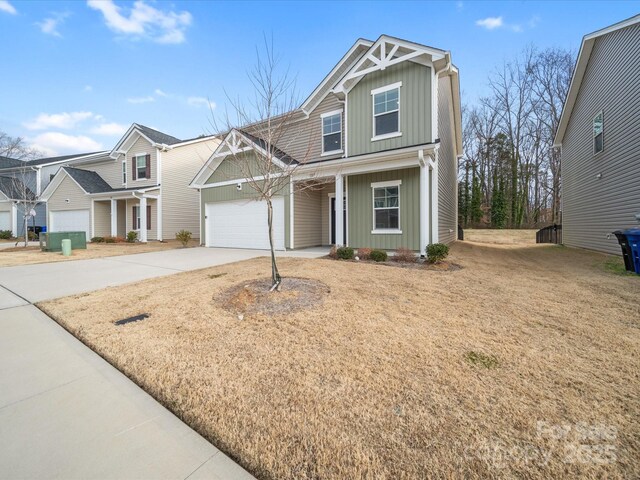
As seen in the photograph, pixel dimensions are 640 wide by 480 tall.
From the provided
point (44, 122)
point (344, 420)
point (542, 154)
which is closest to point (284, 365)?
point (344, 420)

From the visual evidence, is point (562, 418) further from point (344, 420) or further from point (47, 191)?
point (47, 191)

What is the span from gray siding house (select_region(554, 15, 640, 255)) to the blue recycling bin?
7.88 feet

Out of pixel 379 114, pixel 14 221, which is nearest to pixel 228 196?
pixel 379 114

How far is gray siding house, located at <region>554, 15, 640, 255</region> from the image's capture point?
9000 mm

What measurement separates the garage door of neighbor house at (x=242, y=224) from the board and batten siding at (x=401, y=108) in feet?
13.5

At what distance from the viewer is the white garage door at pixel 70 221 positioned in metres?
19.8

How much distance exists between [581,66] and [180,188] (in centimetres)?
2238

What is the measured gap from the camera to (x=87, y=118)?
925 inches

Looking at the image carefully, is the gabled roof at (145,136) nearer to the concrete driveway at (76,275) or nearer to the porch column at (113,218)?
the porch column at (113,218)

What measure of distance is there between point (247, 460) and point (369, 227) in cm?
925

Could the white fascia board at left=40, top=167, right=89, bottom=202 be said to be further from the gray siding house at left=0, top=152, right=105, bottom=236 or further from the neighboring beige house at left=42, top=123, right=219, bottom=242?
the gray siding house at left=0, top=152, right=105, bottom=236

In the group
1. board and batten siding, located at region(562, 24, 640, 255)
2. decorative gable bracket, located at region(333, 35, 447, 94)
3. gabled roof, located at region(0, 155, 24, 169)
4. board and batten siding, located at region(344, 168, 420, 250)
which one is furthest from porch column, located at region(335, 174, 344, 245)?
gabled roof, located at region(0, 155, 24, 169)

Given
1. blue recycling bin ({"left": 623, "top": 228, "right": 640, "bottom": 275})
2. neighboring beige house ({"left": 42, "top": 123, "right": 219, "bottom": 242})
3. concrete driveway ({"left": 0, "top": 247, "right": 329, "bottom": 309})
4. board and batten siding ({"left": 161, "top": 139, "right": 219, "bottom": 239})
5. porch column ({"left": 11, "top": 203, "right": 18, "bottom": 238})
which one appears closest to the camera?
concrete driveway ({"left": 0, "top": 247, "right": 329, "bottom": 309})

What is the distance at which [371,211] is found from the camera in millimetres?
10453
